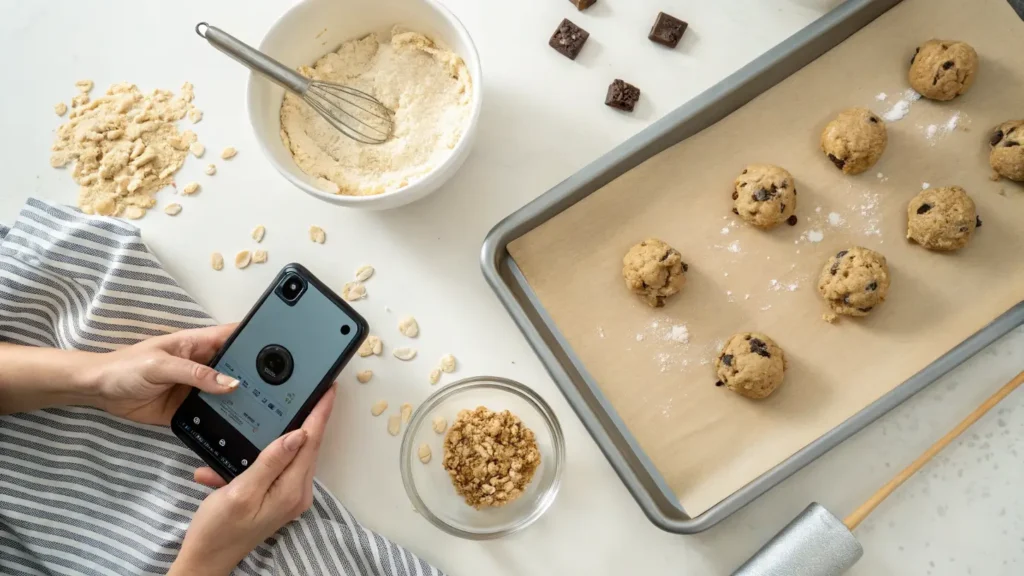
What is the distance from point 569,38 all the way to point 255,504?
0.75m

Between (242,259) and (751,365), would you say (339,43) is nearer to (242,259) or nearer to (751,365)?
(242,259)

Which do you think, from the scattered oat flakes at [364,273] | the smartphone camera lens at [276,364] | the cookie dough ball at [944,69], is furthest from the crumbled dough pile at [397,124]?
the cookie dough ball at [944,69]

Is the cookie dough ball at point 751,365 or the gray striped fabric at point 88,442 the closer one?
the cookie dough ball at point 751,365

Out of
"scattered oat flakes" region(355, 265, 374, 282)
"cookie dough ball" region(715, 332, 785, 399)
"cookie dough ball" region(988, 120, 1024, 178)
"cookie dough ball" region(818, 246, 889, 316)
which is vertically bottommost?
"scattered oat flakes" region(355, 265, 374, 282)

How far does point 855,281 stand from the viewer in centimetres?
93

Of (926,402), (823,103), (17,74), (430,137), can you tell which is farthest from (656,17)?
(17,74)

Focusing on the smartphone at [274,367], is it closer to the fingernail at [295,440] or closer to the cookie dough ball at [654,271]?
the fingernail at [295,440]

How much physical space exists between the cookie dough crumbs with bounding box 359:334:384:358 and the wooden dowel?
2.13 ft

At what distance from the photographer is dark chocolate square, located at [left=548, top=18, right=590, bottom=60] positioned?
104cm

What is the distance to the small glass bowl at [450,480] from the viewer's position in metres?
0.97

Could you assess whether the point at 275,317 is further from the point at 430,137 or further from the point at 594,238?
the point at 594,238

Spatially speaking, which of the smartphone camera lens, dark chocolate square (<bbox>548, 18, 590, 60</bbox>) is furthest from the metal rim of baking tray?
the smartphone camera lens

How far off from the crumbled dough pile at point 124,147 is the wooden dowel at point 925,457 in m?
1.04

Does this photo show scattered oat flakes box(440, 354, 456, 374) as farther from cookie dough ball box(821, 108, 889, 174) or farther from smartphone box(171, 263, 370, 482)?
cookie dough ball box(821, 108, 889, 174)
